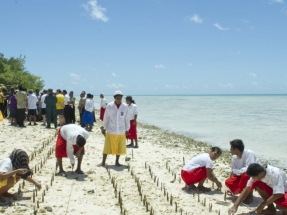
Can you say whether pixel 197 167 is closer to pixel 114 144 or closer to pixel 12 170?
pixel 114 144

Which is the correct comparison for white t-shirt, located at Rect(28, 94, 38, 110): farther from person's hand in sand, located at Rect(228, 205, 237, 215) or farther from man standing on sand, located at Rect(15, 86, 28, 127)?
person's hand in sand, located at Rect(228, 205, 237, 215)

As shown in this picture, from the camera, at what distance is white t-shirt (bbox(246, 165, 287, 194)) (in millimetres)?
4691

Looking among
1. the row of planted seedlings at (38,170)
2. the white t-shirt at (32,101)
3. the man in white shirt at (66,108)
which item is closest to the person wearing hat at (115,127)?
the row of planted seedlings at (38,170)

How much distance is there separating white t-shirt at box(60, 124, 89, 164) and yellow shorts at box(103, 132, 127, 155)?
123 cm

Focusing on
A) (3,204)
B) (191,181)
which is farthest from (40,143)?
(191,181)

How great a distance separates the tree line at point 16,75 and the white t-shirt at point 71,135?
2339cm

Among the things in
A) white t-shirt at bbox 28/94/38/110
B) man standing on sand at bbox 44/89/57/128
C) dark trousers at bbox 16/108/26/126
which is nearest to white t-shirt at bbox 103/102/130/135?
man standing on sand at bbox 44/89/57/128

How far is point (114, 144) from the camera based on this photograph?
773 cm

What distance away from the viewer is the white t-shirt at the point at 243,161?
5750 millimetres

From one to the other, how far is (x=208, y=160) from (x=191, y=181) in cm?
54

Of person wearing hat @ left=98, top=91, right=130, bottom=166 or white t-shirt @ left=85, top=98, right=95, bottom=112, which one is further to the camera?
white t-shirt @ left=85, top=98, right=95, bottom=112

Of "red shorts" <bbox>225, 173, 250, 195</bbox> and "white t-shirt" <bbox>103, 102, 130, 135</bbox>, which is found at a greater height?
"white t-shirt" <bbox>103, 102, 130, 135</bbox>

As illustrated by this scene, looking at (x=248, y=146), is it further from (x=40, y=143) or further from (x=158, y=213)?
(x=158, y=213)

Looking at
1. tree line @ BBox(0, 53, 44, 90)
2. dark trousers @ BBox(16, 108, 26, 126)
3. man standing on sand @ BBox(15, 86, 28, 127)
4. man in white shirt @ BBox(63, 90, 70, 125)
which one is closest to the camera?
man standing on sand @ BBox(15, 86, 28, 127)
